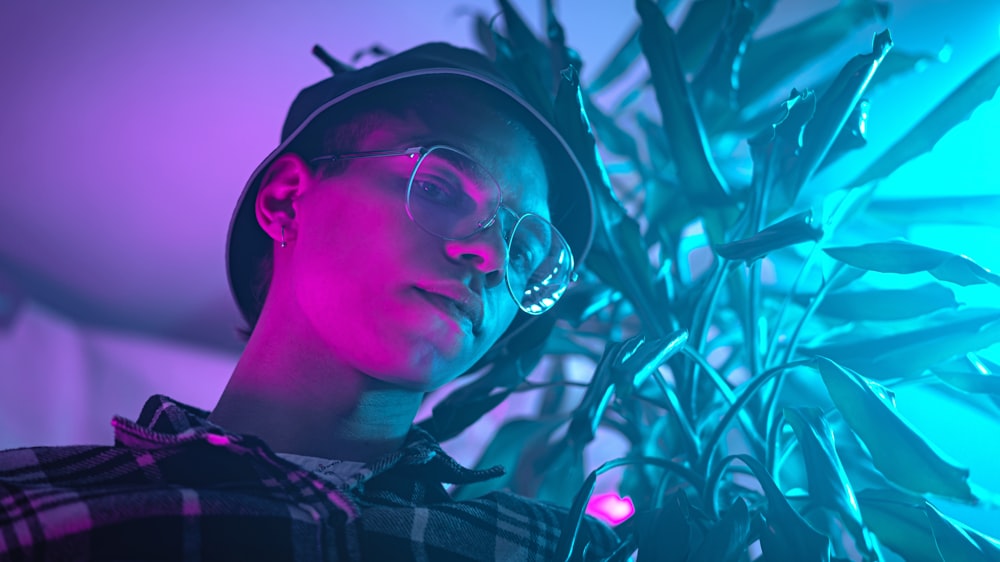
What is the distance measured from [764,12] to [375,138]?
0.66 metres

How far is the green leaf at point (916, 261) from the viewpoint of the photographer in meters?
0.72

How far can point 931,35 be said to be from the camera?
132 cm

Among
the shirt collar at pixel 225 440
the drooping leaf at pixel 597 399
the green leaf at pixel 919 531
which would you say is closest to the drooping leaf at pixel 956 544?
the green leaf at pixel 919 531

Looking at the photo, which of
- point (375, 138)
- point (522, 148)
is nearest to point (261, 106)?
point (375, 138)

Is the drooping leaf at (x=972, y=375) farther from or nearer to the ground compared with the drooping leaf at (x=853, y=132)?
nearer to the ground

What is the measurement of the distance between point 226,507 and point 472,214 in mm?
423

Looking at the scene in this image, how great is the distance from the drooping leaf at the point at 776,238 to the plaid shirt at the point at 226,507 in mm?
369

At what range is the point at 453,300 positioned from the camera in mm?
809

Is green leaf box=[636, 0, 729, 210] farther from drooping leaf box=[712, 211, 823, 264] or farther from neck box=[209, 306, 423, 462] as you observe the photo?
neck box=[209, 306, 423, 462]

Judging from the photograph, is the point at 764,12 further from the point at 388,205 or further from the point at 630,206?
the point at 388,205

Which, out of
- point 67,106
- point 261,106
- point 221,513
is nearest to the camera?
point 221,513

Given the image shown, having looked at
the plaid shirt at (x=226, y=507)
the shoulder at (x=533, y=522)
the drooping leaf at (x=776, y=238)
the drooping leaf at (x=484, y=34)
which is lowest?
the plaid shirt at (x=226, y=507)

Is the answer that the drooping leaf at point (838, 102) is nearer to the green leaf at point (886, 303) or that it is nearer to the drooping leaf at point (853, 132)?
the drooping leaf at point (853, 132)

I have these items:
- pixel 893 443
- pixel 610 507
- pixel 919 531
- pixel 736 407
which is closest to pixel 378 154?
pixel 736 407
